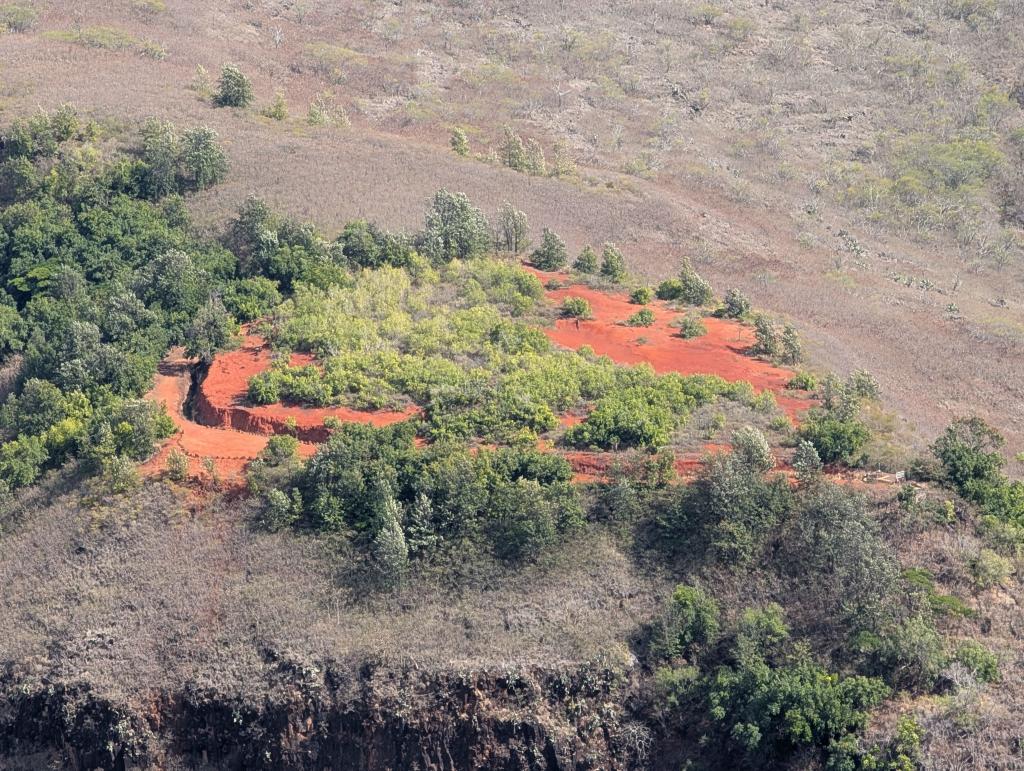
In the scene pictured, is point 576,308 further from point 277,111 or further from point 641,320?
point 277,111

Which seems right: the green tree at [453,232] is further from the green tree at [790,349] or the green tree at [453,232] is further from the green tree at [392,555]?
the green tree at [392,555]

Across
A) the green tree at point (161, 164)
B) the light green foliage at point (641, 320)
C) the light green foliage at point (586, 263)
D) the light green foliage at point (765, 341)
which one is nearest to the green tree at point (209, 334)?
the green tree at point (161, 164)

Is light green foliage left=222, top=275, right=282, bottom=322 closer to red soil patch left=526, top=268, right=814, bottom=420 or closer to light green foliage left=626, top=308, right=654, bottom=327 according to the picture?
red soil patch left=526, top=268, right=814, bottom=420

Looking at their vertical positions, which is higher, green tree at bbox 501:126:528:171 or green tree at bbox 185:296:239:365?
green tree at bbox 501:126:528:171

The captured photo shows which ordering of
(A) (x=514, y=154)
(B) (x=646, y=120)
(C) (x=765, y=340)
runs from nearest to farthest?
1. (C) (x=765, y=340)
2. (A) (x=514, y=154)
3. (B) (x=646, y=120)

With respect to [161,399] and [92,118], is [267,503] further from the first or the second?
[92,118]

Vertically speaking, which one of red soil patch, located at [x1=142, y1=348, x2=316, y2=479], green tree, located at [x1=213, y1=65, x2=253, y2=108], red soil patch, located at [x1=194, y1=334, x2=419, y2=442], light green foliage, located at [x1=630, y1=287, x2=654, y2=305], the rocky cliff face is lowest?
the rocky cliff face

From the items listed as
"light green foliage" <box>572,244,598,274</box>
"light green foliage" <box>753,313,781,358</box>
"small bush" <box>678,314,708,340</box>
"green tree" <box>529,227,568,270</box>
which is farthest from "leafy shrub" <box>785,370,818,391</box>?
"green tree" <box>529,227,568,270</box>

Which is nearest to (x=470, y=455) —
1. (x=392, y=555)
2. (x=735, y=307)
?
(x=392, y=555)
